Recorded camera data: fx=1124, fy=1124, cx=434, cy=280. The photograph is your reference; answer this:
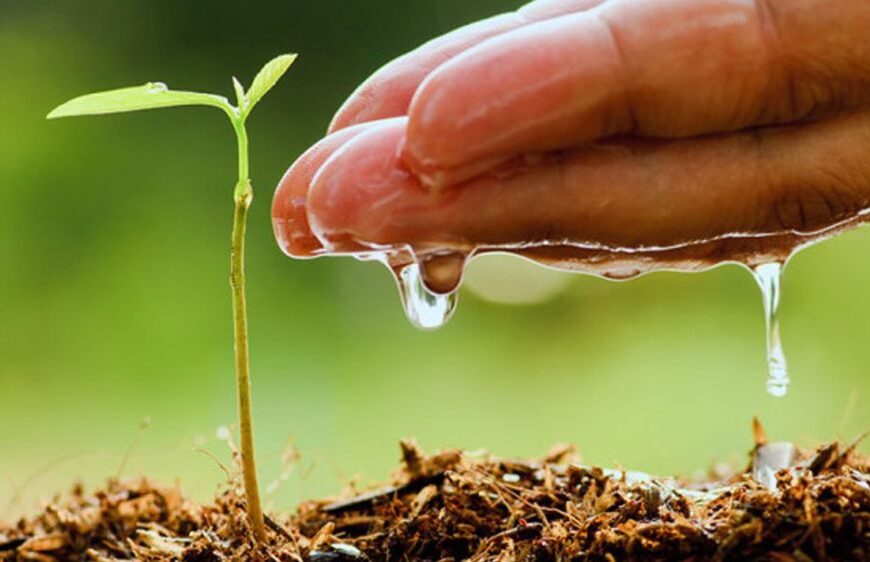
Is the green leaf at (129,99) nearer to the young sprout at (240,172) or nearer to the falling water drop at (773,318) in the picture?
the young sprout at (240,172)

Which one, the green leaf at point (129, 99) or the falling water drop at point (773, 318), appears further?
the falling water drop at point (773, 318)

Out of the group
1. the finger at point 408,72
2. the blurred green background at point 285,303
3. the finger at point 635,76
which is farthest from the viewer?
the blurred green background at point 285,303

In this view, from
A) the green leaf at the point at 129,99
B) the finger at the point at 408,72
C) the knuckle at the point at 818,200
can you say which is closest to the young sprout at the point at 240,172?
the green leaf at the point at 129,99

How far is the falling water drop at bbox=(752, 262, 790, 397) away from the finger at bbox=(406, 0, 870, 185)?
0.68 feet

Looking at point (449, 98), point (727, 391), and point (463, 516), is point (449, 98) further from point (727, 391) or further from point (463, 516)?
point (727, 391)

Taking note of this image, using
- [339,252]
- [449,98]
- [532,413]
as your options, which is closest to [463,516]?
[339,252]

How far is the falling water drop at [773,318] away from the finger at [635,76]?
0.21 metres

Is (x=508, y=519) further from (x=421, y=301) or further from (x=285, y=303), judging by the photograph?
(x=285, y=303)

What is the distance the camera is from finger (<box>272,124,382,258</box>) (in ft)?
2.76

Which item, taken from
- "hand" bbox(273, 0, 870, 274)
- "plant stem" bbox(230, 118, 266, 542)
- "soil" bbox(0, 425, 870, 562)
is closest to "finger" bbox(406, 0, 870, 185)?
"hand" bbox(273, 0, 870, 274)

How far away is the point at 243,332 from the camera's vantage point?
785mm

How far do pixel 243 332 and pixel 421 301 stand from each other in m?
0.15

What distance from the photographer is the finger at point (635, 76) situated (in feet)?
2.33

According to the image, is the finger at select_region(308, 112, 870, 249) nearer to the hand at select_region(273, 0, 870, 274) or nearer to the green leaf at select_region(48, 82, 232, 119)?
the hand at select_region(273, 0, 870, 274)
